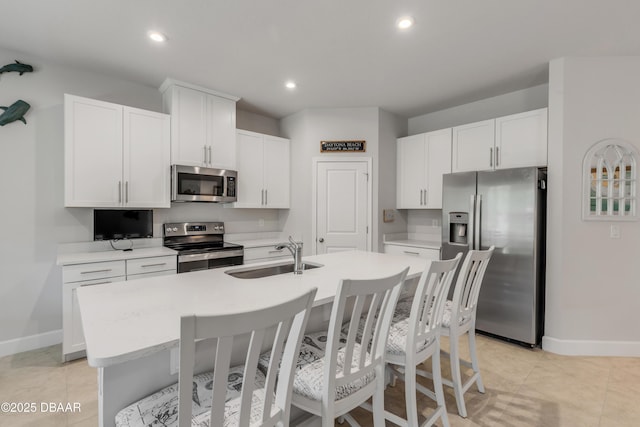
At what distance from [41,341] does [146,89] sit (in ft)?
9.02

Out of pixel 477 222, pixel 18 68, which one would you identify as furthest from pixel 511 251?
pixel 18 68

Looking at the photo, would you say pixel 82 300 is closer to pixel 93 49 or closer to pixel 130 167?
pixel 130 167

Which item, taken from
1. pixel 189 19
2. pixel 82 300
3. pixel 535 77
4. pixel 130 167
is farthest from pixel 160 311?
pixel 535 77

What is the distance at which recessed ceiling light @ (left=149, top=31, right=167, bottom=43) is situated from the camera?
241 centimetres

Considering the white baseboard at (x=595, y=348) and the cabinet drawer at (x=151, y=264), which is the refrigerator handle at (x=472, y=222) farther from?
the cabinet drawer at (x=151, y=264)

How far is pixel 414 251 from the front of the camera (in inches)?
154

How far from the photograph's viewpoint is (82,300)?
1.37 meters

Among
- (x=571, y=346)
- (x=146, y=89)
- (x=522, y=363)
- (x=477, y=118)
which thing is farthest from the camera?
(x=477, y=118)

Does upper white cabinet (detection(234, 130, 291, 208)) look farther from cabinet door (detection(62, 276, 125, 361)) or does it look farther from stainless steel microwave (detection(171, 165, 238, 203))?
cabinet door (detection(62, 276, 125, 361))

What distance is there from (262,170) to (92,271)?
2.21m

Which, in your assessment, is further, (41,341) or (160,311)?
(41,341)

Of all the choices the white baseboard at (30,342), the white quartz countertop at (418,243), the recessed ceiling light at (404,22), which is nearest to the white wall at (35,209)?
the white baseboard at (30,342)

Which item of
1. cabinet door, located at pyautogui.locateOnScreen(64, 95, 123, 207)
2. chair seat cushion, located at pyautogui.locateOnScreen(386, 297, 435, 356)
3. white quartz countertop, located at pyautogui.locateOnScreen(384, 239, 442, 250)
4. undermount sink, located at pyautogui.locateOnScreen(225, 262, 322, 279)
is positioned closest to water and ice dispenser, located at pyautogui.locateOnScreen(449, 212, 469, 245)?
white quartz countertop, located at pyautogui.locateOnScreen(384, 239, 442, 250)

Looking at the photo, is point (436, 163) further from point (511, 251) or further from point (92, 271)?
point (92, 271)
